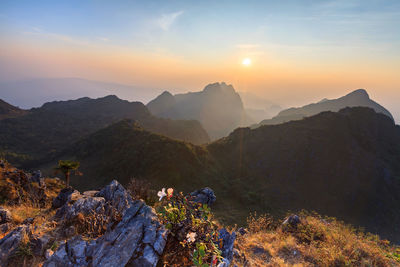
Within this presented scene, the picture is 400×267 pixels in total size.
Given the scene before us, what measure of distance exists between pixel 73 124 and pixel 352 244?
103817 mm

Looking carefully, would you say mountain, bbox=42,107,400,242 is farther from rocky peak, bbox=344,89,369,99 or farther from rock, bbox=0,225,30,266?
rocky peak, bbox=344,89,369,99

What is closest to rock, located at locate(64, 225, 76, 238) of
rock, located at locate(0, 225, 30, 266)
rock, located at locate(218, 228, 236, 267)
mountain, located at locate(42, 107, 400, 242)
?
rock, located at locate(0, 225, 30, 266)

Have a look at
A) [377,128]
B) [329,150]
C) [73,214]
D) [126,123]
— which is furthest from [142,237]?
[377,128]

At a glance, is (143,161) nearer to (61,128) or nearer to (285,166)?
(285,166)

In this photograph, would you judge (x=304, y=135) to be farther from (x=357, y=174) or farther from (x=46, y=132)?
(x=46, y=132)

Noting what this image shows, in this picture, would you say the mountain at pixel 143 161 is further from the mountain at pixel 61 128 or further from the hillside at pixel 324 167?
the mountain at pixel 61 128

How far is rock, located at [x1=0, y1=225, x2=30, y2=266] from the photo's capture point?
4375mm

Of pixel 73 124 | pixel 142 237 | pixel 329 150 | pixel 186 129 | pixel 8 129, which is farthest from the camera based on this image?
pixel 186 129

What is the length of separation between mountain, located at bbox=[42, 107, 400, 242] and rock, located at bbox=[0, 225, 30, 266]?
21.9m

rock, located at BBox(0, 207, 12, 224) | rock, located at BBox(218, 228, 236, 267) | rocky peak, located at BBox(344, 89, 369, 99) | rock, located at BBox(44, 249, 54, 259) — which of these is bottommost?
rock, located at BBox(0, 207, 12, 224)

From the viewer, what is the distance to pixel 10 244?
4574 millimetres

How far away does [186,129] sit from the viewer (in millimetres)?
95562

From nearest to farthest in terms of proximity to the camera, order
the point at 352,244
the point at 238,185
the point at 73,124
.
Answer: the point at 352,244, the point at 238,185, the point at 73,124

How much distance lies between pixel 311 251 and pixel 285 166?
35657 mm
